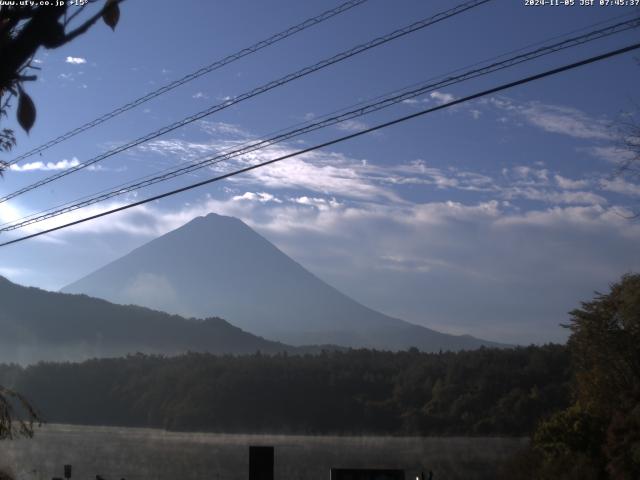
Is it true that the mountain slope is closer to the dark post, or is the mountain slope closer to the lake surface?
the lake surface

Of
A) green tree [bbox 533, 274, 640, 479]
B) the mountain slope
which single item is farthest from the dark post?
the mountain slope

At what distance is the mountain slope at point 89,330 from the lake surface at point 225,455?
45808 millimetres

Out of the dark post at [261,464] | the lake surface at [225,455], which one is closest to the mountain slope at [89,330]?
the lake surface at [225,455]

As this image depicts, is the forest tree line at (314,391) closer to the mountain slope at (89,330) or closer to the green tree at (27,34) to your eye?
the mountain slope at (89,330)

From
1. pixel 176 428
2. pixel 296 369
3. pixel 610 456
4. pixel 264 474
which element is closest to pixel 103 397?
pixel 176 428

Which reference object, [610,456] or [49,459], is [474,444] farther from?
[610,456]

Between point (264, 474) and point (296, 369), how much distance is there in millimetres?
92011

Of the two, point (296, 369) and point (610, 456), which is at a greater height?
point (296, 369)

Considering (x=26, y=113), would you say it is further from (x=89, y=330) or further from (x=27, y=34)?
(x=89, y=330)

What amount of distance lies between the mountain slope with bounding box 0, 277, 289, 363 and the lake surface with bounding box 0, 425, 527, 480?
45.8m

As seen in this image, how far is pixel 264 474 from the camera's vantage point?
11.8m

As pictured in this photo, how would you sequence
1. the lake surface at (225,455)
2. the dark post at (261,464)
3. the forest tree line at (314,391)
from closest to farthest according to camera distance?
1. the dark post at (261,464)
2. the lake surface at (225,455)
3. the forest tree line at (314,391)

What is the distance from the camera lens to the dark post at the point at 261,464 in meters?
11.8

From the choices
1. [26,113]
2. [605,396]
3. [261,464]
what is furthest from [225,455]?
[26,113]
